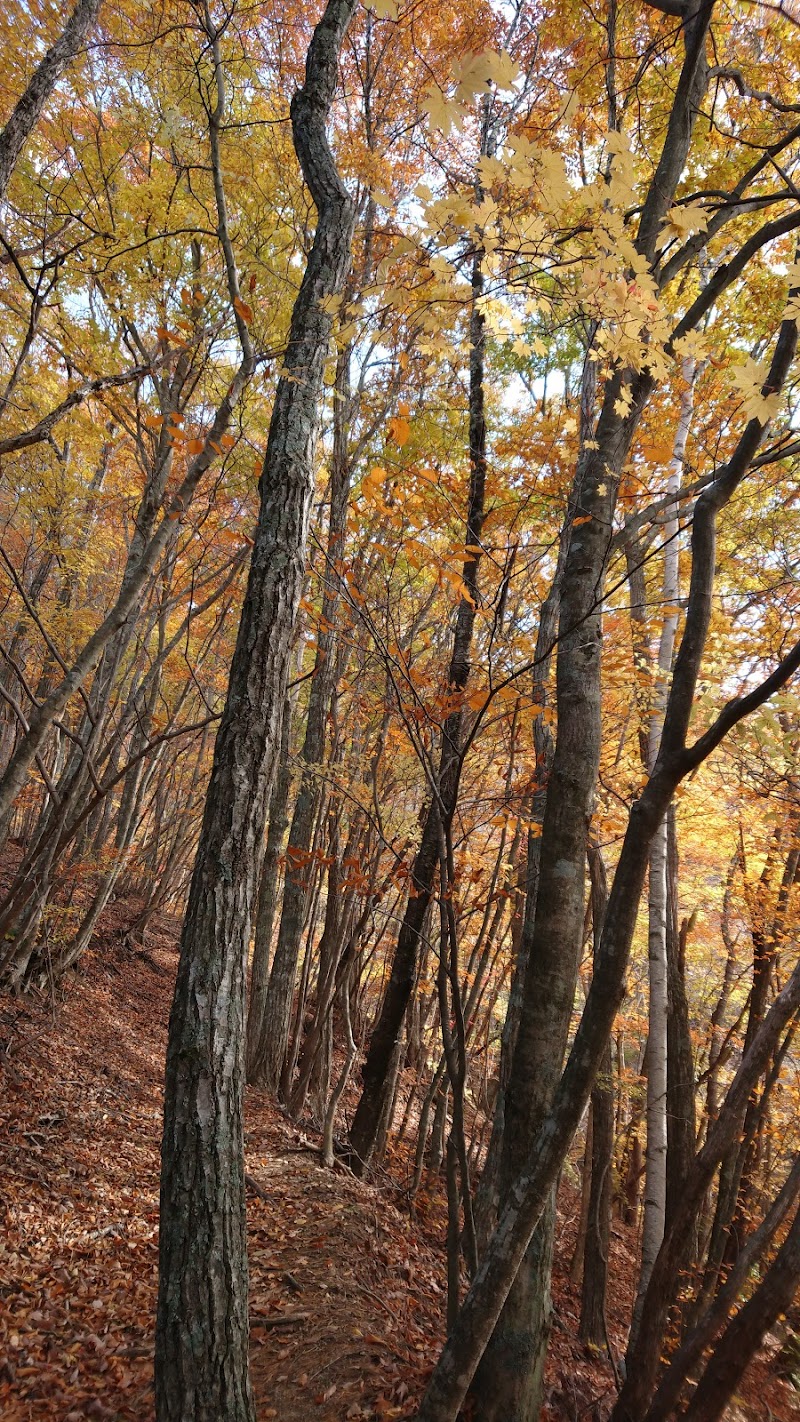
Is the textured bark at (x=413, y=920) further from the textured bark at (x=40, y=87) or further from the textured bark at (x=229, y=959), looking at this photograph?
the textured bark at (x=40, y=87)

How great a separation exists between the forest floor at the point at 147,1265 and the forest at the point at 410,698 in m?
0.03

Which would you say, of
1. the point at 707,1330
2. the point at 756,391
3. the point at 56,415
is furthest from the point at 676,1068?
the point at 56,415

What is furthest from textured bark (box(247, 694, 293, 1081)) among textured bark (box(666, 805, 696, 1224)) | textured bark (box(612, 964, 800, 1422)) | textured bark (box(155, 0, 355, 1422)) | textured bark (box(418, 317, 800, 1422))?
textured bark (box(418, 317, 800, 1422))

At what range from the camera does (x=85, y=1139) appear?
459 cm

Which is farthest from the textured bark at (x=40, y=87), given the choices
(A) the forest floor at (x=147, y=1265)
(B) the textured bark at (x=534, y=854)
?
(A) the forest floor at (x=147, y=1265)

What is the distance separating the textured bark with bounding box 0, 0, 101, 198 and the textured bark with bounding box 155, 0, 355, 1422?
2.60 meters

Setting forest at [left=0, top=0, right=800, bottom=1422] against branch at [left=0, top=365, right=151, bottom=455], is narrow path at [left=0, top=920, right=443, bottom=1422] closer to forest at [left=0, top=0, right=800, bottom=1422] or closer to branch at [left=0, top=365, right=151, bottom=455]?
forest at [left=0, top=0, right=800, bottom=1422]

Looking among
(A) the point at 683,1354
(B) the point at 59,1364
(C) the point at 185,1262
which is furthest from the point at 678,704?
(B) the point at 59,1364

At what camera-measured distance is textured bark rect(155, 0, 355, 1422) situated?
1.91 meters

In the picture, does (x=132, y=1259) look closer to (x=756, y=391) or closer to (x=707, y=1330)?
(x=707, y=1330)

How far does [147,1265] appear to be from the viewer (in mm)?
3566

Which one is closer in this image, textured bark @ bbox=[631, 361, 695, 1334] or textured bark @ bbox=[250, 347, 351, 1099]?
textured bark @ bbox=[631, 361, 695, 1334]

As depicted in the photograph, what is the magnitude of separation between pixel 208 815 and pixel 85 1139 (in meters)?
3.72

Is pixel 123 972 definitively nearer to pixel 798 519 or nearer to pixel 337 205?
pixel 337 205
